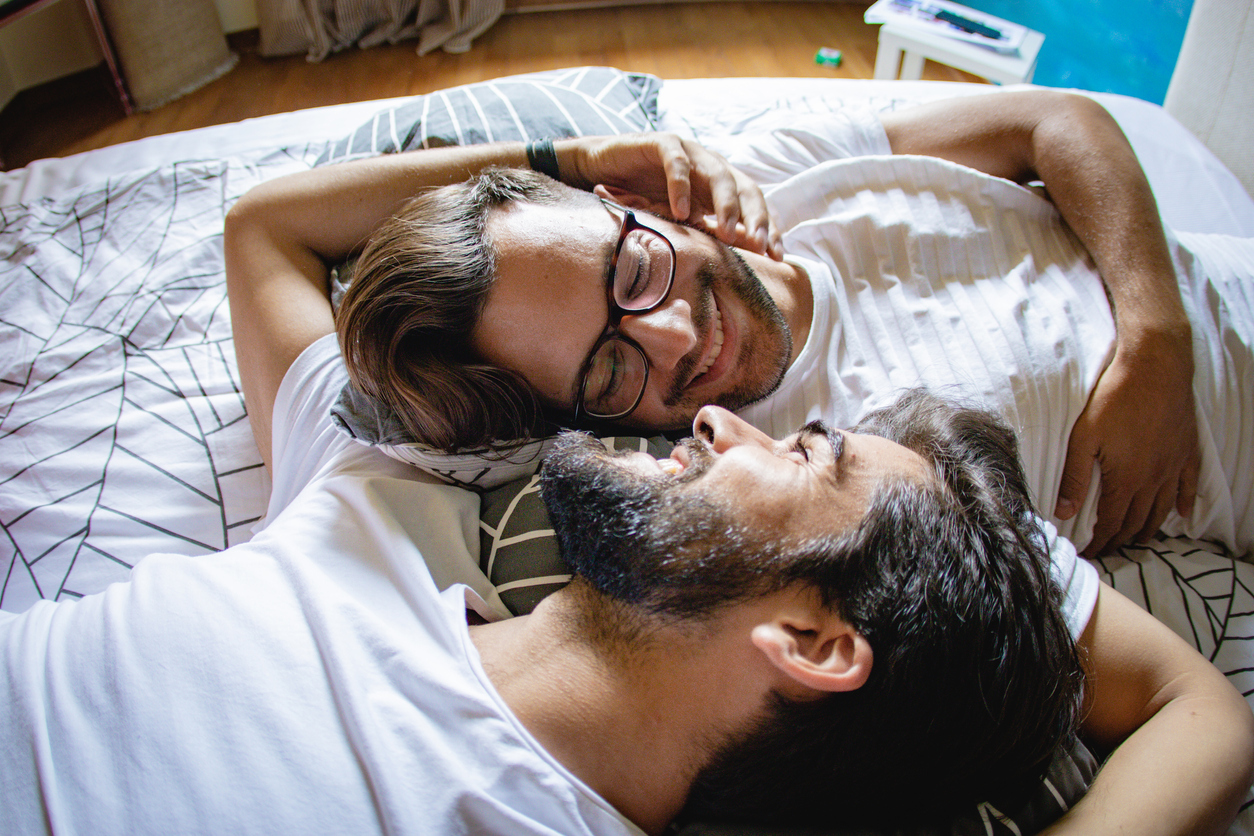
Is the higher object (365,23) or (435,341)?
(365,23)

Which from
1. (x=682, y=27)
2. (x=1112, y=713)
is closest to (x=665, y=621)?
(x=1112, y=713)

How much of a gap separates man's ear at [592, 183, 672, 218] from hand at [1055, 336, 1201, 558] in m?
0.82

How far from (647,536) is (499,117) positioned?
48.7 inches

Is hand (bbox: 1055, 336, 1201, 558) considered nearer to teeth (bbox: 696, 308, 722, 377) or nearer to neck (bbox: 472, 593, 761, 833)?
teeth (bbox: 696, 308, 722, 377)

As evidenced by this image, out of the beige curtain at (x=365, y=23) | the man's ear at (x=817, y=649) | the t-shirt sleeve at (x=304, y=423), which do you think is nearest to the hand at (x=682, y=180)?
the t-shirt sleeve at (x=304, y=423)

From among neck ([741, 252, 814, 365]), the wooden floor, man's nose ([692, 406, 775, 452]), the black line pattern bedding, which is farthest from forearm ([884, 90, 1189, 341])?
the wooden floor

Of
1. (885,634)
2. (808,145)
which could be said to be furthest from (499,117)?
(885,634)

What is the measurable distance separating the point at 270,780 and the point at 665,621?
0.44 meters

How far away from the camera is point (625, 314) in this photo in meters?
1.13

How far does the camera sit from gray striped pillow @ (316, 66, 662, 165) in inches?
65.0

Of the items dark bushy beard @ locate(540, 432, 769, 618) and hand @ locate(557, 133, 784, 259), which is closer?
dark bushy beard @ locate(540, 432, 769, 618)

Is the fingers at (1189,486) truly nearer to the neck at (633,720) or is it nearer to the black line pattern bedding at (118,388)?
the neck at (633,720)

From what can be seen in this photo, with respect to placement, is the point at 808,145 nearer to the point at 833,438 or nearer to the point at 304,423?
the point at 833,438

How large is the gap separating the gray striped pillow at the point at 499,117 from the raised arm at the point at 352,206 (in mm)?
179
